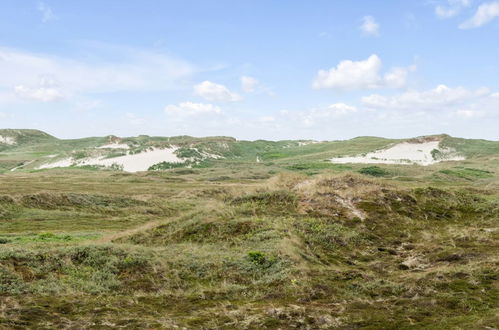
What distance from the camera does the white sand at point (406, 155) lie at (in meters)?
110

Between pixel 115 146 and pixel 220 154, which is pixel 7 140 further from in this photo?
pixel 220 154

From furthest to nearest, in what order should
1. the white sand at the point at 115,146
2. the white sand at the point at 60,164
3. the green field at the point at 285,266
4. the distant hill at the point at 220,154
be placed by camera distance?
the white sand at the point at 115,146, the white sand at the point at 60,164, the distant hill at the point at 220,154, the green field at the point at 285,266

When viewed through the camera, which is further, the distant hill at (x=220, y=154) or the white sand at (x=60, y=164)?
the white sand at (x=60, y=164)

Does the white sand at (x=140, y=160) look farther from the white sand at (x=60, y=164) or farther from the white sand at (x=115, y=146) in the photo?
the white sand at (x=115, y=146)

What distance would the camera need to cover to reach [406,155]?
4528 inches

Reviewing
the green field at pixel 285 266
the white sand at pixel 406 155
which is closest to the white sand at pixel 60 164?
the white sand at pixel 406 155

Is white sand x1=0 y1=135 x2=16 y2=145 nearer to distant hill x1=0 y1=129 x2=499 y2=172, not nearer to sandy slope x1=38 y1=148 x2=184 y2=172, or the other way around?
distant hill x1=0 y1=129 x2=499 y2=172

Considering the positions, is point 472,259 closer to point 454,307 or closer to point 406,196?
point 454,307

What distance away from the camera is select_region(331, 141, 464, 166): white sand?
110 m

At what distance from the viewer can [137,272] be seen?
52.3 feet

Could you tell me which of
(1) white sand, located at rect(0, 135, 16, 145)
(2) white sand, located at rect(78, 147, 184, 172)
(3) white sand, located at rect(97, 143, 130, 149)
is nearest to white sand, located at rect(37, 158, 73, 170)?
(2) white sand, located at rect(78, 147, 184, 172)

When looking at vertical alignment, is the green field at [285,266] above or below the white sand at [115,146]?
below

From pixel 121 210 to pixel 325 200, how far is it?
26.9m

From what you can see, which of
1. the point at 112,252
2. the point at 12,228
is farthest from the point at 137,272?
the point at 12,228
